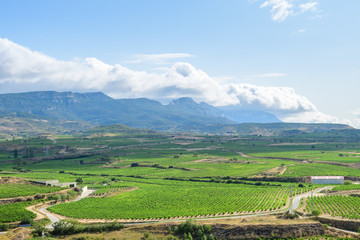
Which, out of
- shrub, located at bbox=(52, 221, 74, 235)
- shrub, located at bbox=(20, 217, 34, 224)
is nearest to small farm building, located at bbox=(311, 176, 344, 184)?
shrub, located at bbox=(52, 221, 74, 235)

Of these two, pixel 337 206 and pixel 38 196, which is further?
pixel 38 196

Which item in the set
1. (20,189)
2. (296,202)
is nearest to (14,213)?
(20,189)

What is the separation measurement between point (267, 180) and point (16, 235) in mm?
111292

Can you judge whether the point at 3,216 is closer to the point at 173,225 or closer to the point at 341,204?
the point at 173,225

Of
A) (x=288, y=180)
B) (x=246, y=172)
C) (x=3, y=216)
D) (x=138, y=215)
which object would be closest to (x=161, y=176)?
(x=246, y=172)

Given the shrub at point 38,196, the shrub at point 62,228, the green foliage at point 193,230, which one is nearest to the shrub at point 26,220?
the shrub at point 62,228

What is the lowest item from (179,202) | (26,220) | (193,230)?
(179,202)

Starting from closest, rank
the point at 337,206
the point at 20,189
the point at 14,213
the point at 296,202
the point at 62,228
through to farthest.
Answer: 1. the point at 62,228
2. the point at 14,213
3. the point at 337,206
4. the point at 296,202
5. the point at 20,189

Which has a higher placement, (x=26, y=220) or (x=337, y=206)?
(x=337, y=206)

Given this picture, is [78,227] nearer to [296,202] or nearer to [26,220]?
[26,220]

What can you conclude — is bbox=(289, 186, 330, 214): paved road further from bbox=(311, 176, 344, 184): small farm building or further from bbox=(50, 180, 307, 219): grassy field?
bbox=(311, 176, 344, 184): small farm building

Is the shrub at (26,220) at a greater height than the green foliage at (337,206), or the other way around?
the green foliage at (337,206)

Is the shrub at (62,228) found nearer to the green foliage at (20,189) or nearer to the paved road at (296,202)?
the green foliage at (20,189)

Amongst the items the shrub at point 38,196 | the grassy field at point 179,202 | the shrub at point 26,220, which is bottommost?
the grassy field at point 179,202
